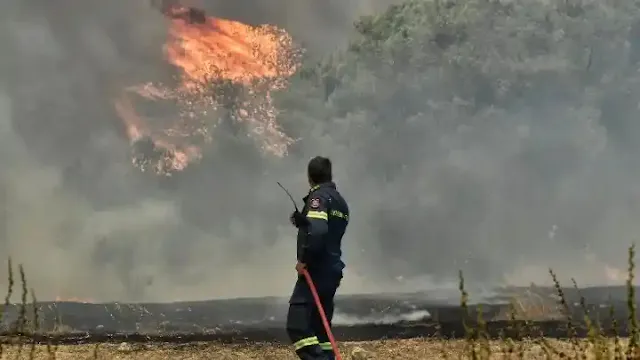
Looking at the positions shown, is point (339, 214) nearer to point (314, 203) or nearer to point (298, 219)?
point (314, 203)

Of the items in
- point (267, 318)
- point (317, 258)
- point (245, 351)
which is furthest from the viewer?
point (267, 318)

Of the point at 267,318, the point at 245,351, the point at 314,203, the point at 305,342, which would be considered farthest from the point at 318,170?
the point at 267,318

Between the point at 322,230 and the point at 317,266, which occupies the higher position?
the point at 322,230

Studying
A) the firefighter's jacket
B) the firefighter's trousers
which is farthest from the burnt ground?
the firefighter's jacket

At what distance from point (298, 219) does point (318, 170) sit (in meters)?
0.56

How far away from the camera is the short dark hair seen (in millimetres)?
4566

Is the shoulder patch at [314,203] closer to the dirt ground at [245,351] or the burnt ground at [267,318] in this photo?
the dirt ground at [245,351]

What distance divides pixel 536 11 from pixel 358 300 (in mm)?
10753

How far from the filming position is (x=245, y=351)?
815cm

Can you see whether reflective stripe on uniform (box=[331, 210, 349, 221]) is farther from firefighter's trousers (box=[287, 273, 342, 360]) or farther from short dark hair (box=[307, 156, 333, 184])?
firefighter's trousers (box=[287, 273, 342, 360])

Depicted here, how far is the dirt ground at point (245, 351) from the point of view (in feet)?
24.4

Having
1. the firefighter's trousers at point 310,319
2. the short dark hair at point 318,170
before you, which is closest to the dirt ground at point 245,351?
the firefighter's trousers at point 310,319

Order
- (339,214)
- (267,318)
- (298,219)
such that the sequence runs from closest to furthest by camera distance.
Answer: (298,219), (339,214), (267,318)

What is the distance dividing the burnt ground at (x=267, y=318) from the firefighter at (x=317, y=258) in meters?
5.23
